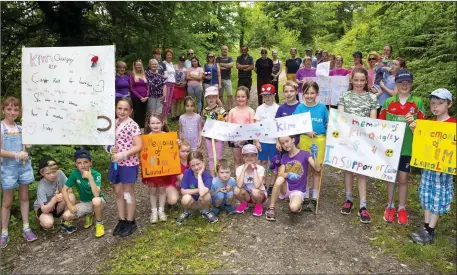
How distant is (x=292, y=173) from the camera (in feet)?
19.1

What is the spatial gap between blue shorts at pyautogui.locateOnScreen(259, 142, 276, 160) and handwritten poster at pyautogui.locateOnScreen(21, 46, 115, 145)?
262 cm

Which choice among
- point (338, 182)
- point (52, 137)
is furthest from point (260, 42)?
point (52, 137)

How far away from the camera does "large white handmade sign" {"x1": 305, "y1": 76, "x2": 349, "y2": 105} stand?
982 cm

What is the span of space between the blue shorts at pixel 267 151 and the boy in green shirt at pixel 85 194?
2.74m

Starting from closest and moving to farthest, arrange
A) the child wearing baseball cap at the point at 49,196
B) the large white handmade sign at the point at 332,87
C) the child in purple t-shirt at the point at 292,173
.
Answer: the child wearing baseball cap at the point at 49,196 < the child in purple t-shirt at the point at 292,173 < the large white handmade sign at the point at 332,87

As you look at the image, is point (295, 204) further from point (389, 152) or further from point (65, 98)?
point (65, 98)

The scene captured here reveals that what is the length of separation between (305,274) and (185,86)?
843 centimetres

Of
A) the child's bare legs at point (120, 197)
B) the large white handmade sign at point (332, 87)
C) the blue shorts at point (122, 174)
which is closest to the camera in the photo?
the blue shorts at point (122, 174)

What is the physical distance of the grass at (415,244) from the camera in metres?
4.74

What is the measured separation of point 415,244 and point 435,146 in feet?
4.47

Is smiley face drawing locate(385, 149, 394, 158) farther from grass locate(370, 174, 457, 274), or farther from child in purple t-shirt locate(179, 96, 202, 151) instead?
child in purple t-shirt locate(179, 96, 202, 151)

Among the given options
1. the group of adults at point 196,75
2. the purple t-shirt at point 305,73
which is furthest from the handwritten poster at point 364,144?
the purple t-shirt at point 305,73

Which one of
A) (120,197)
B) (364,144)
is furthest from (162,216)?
(364,144)

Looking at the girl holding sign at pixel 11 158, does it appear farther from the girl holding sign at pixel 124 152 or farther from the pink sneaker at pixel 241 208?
the pink sneaker at pixel 241 208
